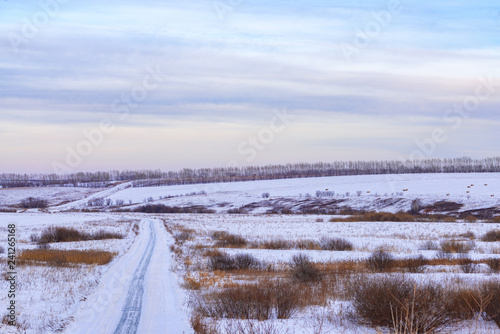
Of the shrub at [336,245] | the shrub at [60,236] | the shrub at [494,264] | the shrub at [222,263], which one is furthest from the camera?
the shrub at [60,236]

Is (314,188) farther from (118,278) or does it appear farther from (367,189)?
(118,278)

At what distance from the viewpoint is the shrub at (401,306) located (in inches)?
351

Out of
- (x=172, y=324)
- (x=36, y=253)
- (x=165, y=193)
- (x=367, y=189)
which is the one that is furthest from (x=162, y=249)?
(x=165, y=193)

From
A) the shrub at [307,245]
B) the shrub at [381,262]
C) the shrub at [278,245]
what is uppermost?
the shrub at [381,262]

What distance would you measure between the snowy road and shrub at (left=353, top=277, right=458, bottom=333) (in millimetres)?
3761

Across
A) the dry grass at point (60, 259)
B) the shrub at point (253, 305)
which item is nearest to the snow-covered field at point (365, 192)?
the dry grass at point (60, 259)

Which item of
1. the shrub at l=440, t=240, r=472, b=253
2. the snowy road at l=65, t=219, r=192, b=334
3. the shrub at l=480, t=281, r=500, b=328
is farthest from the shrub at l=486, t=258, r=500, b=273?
the snowy road at l=65, t=219, r=192, b=334

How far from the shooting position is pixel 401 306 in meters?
9.18

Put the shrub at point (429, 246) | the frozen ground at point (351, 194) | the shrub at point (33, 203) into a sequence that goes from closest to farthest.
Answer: the shrub at point (429, 246) → the frozen ground at point (351, 194) → the shrub at point (33, 203)

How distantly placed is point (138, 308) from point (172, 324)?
5.58 ft

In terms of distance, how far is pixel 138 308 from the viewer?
1088 cm

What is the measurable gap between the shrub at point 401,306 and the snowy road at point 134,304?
12.3ft

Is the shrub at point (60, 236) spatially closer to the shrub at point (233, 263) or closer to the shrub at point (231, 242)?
the shrub at point (231, 242)

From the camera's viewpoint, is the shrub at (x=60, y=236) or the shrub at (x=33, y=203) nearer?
the shrub at (x=60, y=236)
